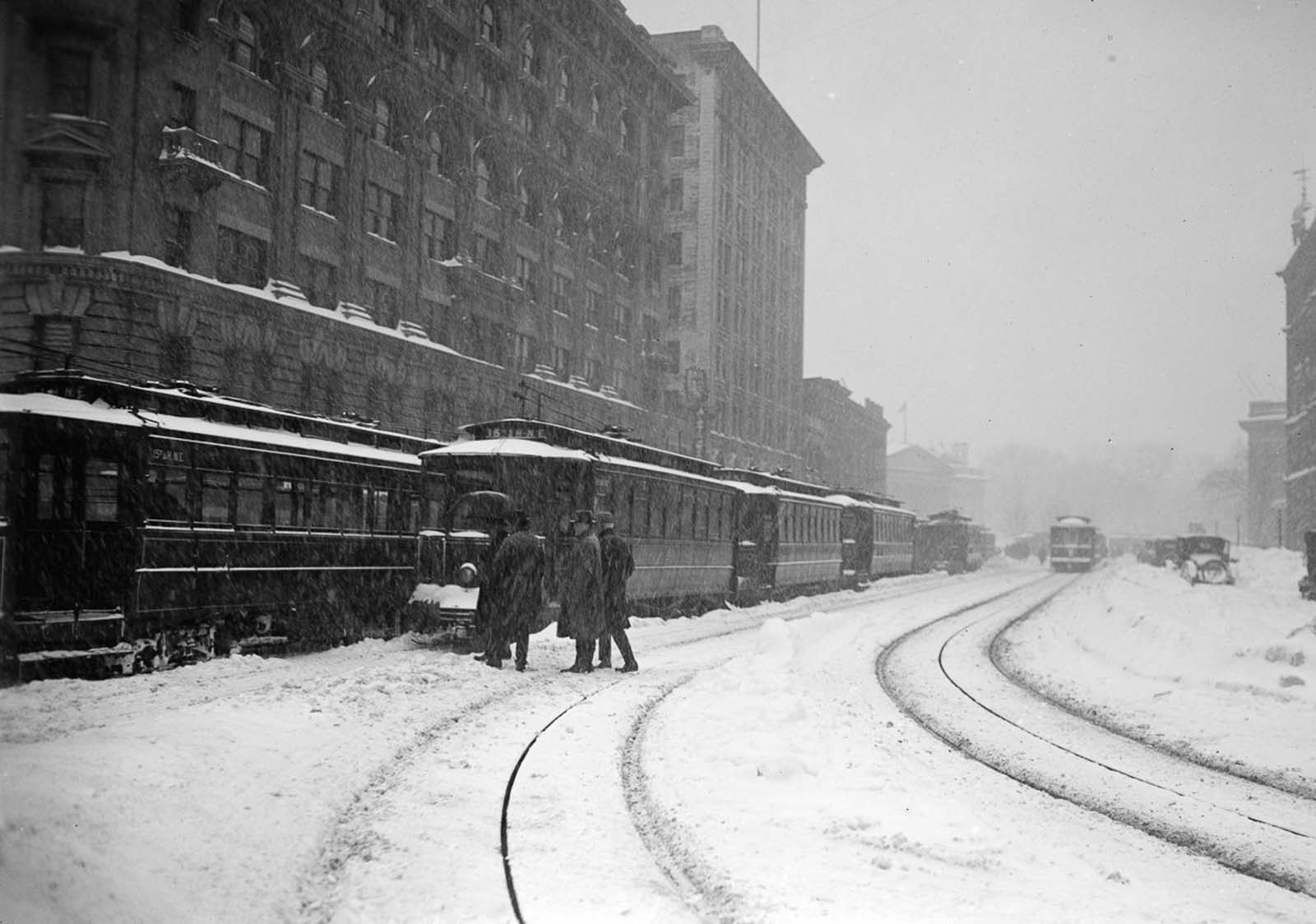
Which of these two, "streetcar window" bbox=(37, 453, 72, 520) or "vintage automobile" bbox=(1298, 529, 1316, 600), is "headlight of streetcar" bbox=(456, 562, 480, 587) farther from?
"vintage automobile" bbox=(1298, 529, 1316, 600)

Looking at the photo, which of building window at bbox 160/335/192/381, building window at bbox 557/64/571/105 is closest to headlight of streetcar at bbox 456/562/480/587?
building window at bbox 160/335/192/381

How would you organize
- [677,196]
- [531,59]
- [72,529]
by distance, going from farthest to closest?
[677,196]
[531,59]
[72,529]

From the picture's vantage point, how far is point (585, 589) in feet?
43.4

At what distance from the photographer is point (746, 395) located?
69.4m

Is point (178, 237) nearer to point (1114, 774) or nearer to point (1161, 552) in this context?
point (1114, 774)

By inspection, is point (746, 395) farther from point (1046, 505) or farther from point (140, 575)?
point (1046, 505)

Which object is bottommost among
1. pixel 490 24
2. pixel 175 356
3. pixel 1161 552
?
pixel 1161 552

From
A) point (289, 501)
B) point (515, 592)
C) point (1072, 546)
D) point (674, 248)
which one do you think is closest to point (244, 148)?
point (289, 501)

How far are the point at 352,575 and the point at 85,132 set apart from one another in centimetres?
1357

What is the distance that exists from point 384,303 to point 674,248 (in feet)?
102

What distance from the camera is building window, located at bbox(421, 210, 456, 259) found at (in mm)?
36156

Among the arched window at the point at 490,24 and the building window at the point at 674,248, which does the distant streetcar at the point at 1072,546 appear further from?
the arched window at the point at 490,24

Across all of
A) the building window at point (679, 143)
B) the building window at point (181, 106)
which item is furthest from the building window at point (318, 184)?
the building window at point (679, 143)

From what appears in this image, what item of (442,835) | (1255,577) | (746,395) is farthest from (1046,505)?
(442,835)
